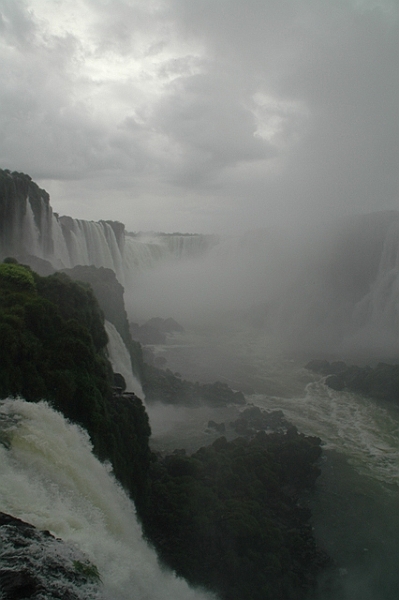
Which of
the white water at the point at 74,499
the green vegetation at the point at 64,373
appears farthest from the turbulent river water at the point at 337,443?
the green vegetation at the point at 64,373

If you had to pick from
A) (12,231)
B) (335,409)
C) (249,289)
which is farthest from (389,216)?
(12,231)

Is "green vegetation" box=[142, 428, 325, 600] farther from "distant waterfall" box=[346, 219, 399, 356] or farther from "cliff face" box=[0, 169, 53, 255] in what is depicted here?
"distant waterfall" box=[346, 219, 399, 356]

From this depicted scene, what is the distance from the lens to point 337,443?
63.7 feet

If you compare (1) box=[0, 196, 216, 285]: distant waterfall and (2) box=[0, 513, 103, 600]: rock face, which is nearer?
(2) box=[0, 513, 103, 600]: rock face

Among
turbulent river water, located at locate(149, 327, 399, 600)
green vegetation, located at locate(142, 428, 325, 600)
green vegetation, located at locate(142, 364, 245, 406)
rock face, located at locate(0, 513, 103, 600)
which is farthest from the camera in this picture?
green vegetation, located at locate(142, 364, 245, 406)

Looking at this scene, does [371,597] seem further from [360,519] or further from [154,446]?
[154,446]

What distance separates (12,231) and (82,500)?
91.3 feet

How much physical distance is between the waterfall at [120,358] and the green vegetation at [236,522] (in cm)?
432

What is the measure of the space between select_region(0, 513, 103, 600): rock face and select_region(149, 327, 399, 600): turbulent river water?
8541 millimetres

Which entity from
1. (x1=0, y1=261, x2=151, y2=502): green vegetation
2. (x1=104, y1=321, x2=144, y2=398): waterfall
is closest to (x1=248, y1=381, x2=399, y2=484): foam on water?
(x1=104, y1=321, x2=144, y2=398): waterfall

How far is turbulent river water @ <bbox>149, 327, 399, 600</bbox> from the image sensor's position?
12.7 m

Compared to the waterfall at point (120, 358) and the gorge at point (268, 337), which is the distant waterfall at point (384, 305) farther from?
the waterfall at point (120, 358)

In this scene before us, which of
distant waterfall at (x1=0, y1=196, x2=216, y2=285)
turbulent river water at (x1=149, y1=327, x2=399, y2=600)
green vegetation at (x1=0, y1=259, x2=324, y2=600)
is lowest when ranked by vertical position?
turbulent river water at (x1=149, y1=327, x2=399, y2=600)

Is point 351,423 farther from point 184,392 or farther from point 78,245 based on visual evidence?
point 78,245
